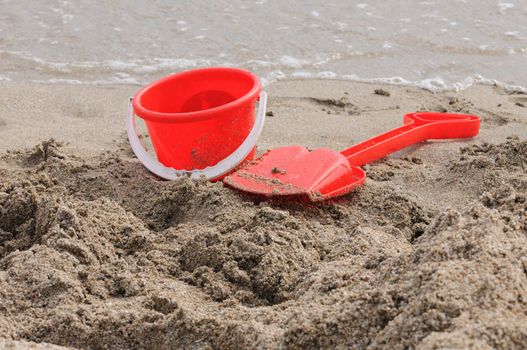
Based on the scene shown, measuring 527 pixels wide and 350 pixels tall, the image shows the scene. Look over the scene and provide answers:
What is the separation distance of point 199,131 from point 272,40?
2.24 m

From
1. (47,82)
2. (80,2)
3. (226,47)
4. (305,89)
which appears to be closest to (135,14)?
(80,2)

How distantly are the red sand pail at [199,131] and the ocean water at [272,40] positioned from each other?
133 cm

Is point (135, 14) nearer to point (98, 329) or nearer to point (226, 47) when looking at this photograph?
point (226, 47)

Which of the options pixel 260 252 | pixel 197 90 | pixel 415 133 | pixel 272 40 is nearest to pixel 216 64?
pixel 272 40

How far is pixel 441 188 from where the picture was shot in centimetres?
279

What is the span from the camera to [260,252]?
2.13 m

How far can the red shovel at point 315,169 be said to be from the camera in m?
2.58

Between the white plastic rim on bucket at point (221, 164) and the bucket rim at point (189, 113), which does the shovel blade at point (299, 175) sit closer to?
the white plastic rim on bucket at point (221, 164)

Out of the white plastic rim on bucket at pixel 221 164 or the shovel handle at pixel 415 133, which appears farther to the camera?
the shovel handle at pixel 415 133

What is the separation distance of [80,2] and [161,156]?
3.12 metres

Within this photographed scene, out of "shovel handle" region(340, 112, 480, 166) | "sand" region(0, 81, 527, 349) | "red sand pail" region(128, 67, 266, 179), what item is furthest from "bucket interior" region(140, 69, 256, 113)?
"shovel handle" region(340, 112, 480, 166)

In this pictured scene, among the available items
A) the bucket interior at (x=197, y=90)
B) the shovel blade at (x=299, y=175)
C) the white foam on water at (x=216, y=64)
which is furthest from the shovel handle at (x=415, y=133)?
the white foam on water at (x=216, y=64)

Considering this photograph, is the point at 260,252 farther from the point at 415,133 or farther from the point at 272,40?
the point at 272,40

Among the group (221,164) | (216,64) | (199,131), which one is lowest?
(216,64)
